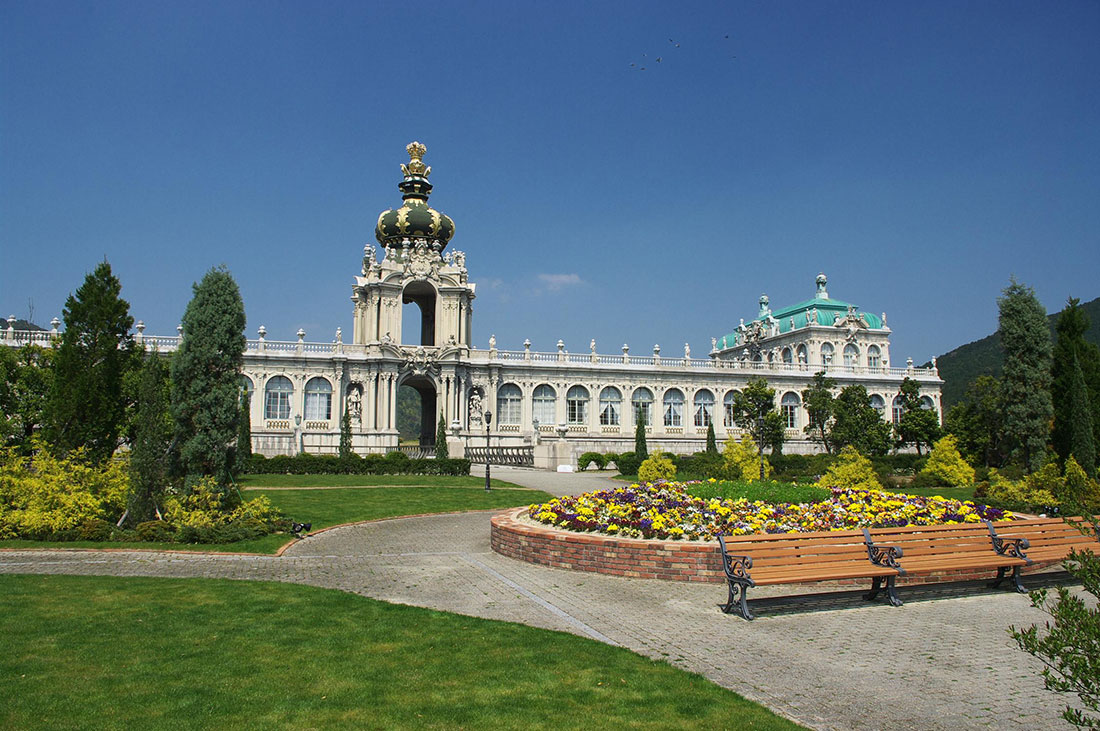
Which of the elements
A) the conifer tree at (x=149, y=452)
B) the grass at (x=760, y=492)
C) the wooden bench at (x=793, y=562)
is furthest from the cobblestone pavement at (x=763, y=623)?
the grass at (x=760, y=492)

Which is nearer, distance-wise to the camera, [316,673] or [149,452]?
[316,673]

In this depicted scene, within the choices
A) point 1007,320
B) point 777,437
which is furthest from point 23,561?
point 777,437

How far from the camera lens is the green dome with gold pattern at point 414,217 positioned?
61469mm

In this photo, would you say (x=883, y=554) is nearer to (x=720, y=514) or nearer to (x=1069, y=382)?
(x=720, y=514)

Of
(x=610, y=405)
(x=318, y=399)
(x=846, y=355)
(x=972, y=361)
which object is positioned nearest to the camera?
(x=318, y=399)

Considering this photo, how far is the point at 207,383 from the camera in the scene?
18.2 metres

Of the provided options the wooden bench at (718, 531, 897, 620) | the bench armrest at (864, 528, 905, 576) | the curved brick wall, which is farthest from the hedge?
the bench armrest at (864, 528, 905, 576)

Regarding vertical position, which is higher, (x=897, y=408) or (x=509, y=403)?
(x=509, y=403)

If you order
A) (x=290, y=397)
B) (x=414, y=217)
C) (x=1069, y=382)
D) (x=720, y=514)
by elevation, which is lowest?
(x=720, y=514)

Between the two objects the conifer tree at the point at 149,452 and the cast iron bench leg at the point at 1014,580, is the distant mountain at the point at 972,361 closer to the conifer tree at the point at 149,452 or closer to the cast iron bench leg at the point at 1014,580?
the cast iron bench leg at the point at 1014,580

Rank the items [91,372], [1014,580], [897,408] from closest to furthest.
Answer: [1014,580] < [91,372] < [897,408]

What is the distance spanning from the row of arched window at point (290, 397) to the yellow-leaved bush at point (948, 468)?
39.2m

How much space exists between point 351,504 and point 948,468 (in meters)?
27.3

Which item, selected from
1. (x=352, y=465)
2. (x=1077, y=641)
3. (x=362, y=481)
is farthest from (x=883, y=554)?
(x=352, y=465)
